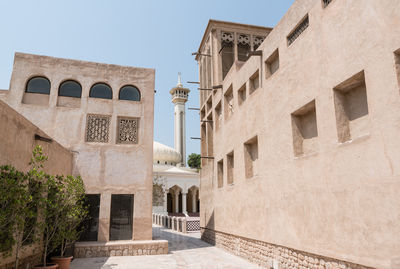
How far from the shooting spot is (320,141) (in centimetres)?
648

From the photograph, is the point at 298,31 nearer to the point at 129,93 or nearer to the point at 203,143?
the point at 129,93

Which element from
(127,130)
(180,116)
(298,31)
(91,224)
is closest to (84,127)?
(127,130)

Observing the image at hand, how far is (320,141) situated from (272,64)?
143 inches

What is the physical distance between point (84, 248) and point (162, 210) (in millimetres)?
21661

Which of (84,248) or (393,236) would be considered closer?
(393,236)

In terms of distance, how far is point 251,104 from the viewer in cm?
1016

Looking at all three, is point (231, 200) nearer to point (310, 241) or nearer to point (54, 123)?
point (310, 241)

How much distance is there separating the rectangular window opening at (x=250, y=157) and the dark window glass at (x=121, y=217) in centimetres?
447

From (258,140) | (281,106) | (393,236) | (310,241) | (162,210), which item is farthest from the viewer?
(162,210)

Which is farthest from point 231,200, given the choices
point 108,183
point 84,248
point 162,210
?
point 162,210

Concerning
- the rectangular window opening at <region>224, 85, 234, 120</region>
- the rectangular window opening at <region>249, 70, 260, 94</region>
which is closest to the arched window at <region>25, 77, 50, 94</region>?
the rectangular window opening at <region>224, 85, 234, 120</region>

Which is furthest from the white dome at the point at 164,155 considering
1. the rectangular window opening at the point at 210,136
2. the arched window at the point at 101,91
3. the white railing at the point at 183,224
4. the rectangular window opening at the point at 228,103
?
the arched window at the point at 101,91

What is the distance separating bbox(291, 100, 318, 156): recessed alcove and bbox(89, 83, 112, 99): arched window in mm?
7560

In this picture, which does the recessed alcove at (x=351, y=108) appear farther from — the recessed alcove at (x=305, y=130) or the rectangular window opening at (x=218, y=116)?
the rectangular window opening at (x=218, y=116)
